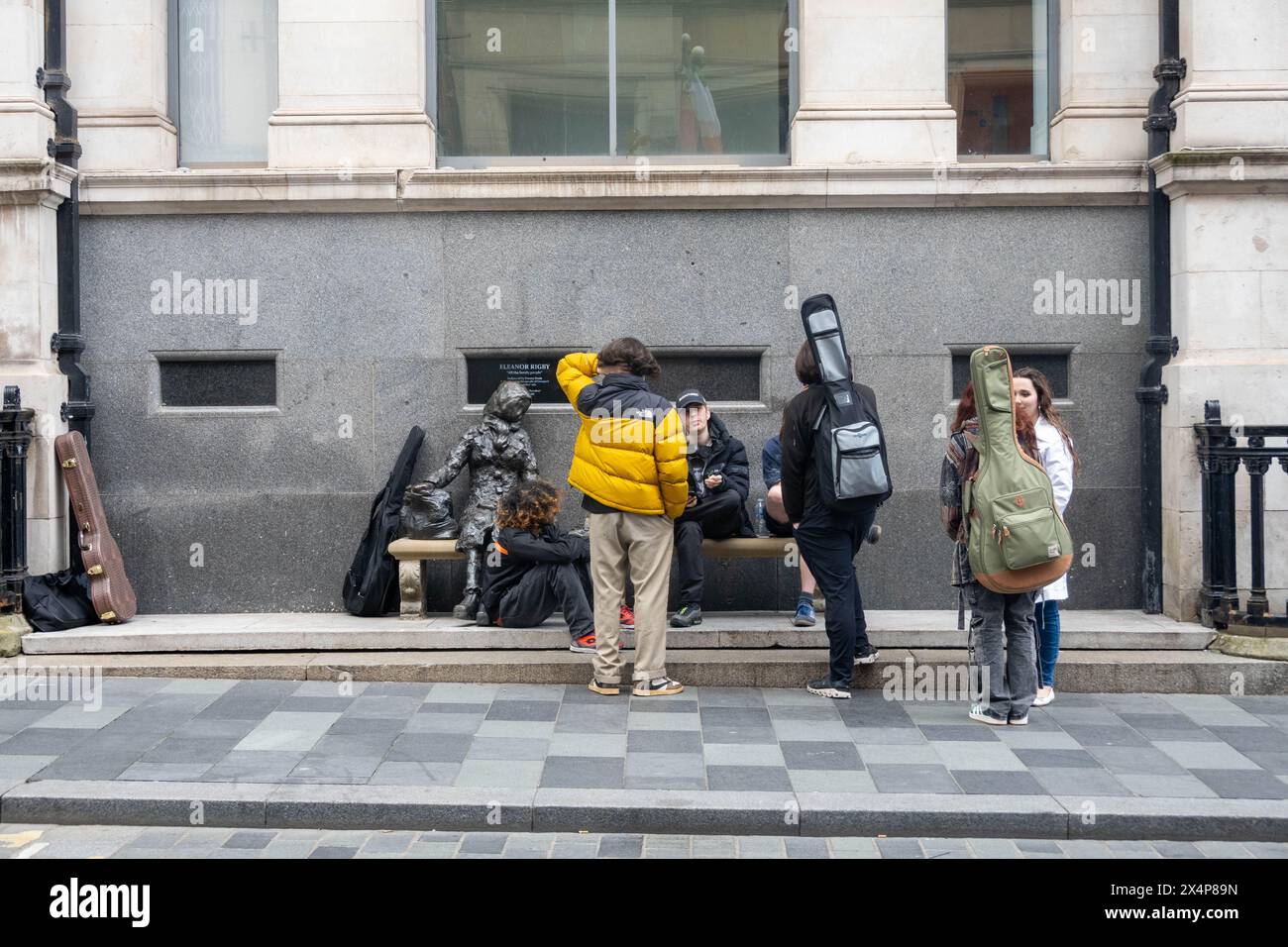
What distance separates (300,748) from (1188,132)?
7009 millimetres

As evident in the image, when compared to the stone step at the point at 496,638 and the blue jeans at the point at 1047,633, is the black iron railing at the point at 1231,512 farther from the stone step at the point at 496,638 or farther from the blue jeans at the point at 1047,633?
the blue jeans at the point at 1047,633

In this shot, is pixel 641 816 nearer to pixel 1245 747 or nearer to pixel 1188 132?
pixel 1245 747

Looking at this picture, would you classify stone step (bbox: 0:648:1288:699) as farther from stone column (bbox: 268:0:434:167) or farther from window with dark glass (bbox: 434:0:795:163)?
window with dark glass (bbox: 434:0:795:163)

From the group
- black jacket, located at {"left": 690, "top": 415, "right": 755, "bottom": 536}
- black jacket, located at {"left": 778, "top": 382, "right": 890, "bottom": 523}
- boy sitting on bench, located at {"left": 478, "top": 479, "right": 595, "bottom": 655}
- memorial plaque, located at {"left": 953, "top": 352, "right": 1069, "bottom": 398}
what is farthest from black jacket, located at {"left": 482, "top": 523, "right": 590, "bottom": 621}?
memorial plaque, located at {"left": 953, "top": 352, "right": 1069, "bottom": 398}

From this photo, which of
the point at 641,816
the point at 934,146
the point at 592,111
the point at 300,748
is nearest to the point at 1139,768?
the point at 641,816

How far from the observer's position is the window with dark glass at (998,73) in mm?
9586

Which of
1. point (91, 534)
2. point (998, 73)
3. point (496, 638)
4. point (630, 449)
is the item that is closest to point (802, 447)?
point (630, 449)

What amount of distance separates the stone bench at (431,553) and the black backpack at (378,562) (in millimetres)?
106

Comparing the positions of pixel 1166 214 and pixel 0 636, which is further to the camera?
pixel 1166 214

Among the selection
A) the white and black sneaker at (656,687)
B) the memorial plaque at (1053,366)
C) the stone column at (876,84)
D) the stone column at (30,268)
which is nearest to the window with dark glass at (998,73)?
the stone column at (876,84)

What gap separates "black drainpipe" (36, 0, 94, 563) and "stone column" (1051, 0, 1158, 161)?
7.23 metres

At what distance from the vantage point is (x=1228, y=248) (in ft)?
28.1

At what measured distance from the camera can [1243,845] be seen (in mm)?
5375
